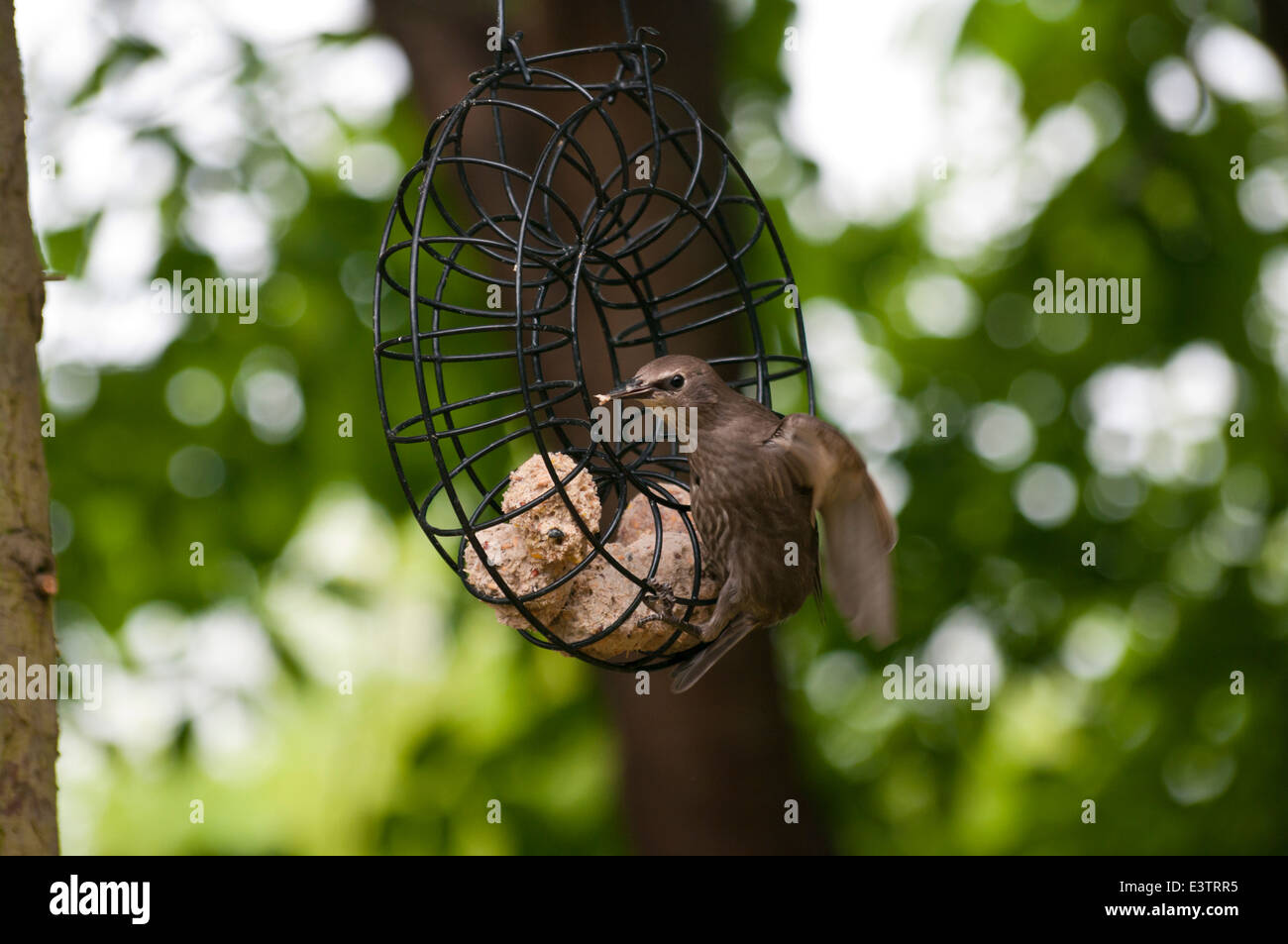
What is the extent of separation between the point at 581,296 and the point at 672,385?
1283 mm

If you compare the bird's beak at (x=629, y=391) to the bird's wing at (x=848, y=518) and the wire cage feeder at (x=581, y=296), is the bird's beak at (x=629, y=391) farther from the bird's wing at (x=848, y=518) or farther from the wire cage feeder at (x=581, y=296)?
the bird's wing at (x=848, y=518)

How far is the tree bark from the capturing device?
2.33 m

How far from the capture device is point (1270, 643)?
489cm

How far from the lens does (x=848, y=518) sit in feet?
9.31

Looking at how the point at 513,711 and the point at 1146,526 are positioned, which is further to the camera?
the point at 513,711

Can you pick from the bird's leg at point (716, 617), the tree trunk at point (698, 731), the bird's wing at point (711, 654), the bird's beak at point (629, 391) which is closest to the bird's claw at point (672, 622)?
the bird's leg at point (716, 617)

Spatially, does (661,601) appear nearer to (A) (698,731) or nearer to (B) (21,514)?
(B) (21,514)

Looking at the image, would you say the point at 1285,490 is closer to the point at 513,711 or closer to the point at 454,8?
the point at 513,711

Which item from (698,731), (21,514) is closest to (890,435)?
(698,731)

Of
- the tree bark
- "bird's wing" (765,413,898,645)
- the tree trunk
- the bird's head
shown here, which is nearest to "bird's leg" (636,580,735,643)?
"bird's wing" (765,413,898,645)

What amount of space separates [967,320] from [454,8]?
8.18 feet

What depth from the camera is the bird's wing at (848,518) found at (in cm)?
274

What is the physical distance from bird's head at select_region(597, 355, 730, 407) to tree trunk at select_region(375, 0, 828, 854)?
1.88 m

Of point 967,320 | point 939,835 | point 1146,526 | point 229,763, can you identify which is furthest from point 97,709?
point 1146,526
